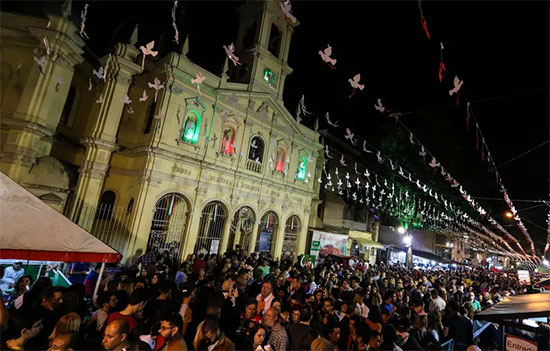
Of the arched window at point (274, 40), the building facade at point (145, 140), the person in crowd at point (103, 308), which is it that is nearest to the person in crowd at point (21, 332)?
the person in crowd at point (103, 308)

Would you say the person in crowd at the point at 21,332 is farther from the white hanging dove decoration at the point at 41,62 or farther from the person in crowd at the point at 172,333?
the white hanging dove decoration at the point at 41,62

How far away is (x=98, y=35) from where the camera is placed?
17.2m

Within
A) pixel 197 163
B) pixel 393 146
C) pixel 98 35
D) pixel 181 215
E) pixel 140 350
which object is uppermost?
pixel 98 35

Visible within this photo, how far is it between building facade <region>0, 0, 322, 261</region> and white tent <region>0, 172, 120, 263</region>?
25.9ft

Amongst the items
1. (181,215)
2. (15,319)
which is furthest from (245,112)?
(15,319)

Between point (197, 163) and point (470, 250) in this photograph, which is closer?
point (197, 163)

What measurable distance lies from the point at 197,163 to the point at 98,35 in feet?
36.6

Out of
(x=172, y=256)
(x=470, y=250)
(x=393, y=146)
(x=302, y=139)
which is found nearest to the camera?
(x=172, y=256)

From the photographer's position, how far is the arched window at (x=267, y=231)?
18906 millimetres

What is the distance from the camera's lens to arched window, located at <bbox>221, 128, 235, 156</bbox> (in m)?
17.0

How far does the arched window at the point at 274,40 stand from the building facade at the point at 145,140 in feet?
5.40

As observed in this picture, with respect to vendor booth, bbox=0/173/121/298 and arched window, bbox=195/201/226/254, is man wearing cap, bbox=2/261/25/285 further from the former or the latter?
arched window, bbox=195/201/226/254

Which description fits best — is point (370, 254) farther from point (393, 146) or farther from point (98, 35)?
point (98, 35)

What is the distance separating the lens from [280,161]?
2028 centimetres
